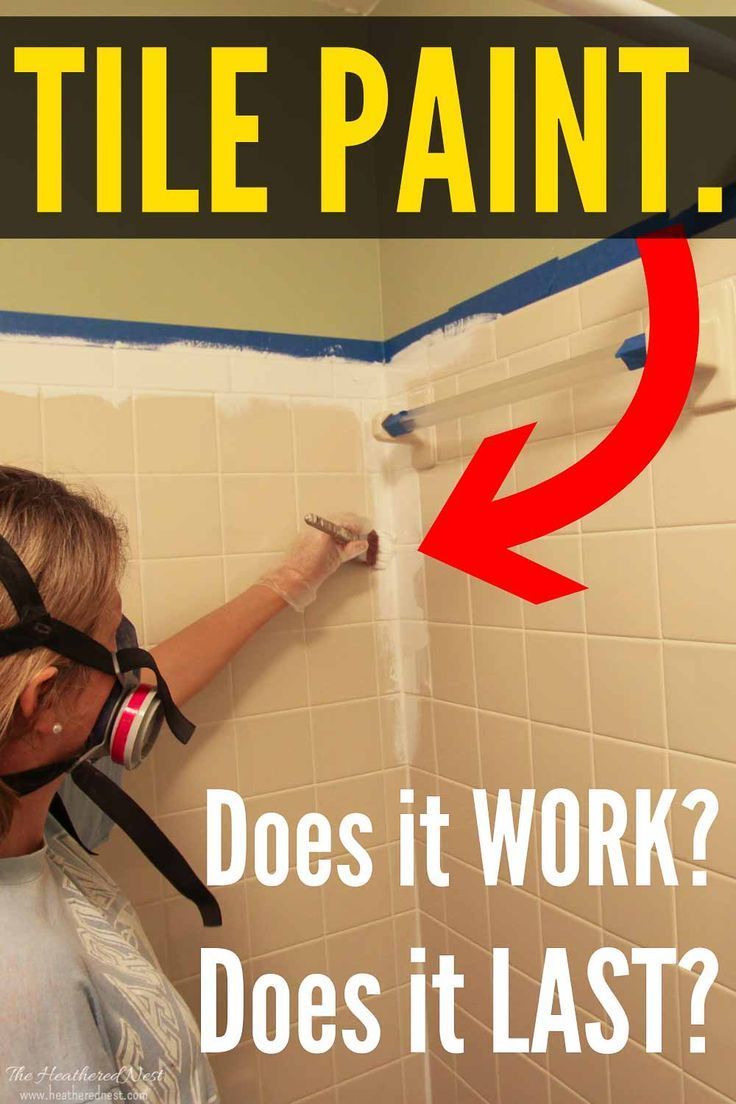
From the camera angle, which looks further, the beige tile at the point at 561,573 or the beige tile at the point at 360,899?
the beige tile at the point at 360,899

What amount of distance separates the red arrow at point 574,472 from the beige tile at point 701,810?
0.91ft

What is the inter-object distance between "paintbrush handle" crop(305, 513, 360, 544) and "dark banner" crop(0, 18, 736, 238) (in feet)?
1.72

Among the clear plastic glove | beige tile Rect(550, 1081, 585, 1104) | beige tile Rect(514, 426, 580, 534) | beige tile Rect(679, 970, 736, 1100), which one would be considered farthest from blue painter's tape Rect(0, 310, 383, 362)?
beige tile Rect(550, 1081, 585, 1104)

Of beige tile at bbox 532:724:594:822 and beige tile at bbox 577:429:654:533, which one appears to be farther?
beige tile at bbox 532:724:594:822

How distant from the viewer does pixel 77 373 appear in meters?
1.26

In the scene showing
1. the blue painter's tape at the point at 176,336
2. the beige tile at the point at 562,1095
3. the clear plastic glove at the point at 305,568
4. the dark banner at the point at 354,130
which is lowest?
the beige tile at the point at 562,1095

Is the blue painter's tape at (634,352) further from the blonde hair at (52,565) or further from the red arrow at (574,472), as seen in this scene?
the blonde hair at (52,565)

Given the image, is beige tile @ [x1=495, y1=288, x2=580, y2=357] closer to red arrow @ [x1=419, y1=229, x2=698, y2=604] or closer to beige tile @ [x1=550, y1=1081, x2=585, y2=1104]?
red arrow @ [x1=419, y1=229, x2=698, y2=604]

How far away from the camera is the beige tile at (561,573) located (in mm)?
1144

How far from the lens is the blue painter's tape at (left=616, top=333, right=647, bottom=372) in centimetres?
95

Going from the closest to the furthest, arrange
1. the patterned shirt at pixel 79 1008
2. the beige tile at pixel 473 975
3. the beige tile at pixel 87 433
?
1. the patterned shirt at pixel 79 1008
2. the beige tile at pixel 87 433
3. the beige tile at pixel 473 975

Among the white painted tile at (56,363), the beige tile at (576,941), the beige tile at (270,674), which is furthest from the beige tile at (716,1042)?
the white painted tile at (56,363)

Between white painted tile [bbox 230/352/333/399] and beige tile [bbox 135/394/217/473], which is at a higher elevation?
white painted tile [bbox 230/352/333/399]

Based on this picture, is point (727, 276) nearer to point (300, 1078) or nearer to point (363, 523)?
point (363, 523)
